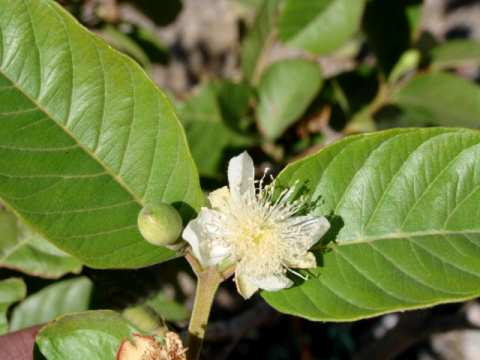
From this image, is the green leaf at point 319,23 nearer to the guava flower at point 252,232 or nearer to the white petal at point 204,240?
the guava flower at point 252,232

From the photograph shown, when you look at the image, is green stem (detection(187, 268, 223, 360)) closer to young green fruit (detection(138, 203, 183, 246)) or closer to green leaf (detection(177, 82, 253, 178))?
young green fruit (detection(138, 203, 183, 246))

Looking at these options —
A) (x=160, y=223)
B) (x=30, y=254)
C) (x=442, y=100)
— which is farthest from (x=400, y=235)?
(x=442, y=100)

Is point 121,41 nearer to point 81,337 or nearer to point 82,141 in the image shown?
point 82,141

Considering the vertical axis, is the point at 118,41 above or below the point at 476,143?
below

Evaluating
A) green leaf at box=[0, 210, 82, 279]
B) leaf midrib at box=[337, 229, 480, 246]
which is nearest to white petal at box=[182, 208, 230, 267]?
leaf midrib at box=[337, 229, 480, 246]

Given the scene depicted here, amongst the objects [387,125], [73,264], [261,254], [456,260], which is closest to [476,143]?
[456,260]

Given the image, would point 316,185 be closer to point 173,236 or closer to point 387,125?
point 173,236
